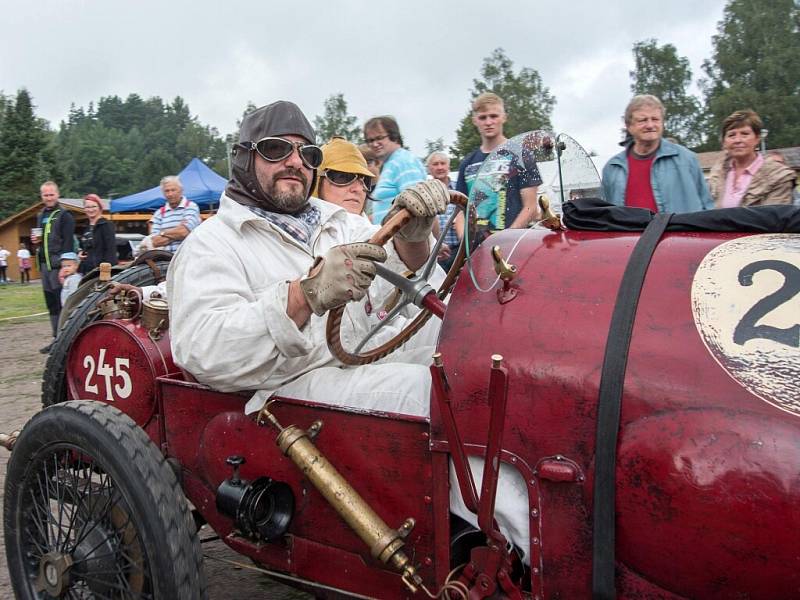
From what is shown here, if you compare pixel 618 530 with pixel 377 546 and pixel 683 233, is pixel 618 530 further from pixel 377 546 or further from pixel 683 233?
pixel 683 233

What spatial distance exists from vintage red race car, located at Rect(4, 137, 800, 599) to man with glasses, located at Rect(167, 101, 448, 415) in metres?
0.15

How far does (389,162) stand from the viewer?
440cm

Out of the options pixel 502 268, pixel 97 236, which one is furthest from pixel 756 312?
pixel 97 236

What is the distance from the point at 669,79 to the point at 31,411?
148ft

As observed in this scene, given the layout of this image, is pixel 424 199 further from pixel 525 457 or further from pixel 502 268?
pixel 525 457

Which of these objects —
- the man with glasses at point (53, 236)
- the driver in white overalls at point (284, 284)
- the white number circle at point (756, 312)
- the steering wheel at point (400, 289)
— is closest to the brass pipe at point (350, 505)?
the driver in white overalls at point (284, 284)

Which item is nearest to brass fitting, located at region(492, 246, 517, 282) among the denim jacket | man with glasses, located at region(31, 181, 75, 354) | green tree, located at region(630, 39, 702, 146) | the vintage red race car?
the vintage red race car

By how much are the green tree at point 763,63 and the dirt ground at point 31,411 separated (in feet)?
117

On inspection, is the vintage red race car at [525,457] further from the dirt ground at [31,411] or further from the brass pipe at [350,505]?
the dirt ground at [31,411]

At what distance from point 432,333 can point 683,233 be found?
1.08m

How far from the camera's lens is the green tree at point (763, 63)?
3669cm

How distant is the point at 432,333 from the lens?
101 inches

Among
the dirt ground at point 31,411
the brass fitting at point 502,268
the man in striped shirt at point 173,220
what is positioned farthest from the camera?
the man in striped shirt at point 173,220

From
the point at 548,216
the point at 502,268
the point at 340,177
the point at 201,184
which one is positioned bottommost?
the point at 502,268
